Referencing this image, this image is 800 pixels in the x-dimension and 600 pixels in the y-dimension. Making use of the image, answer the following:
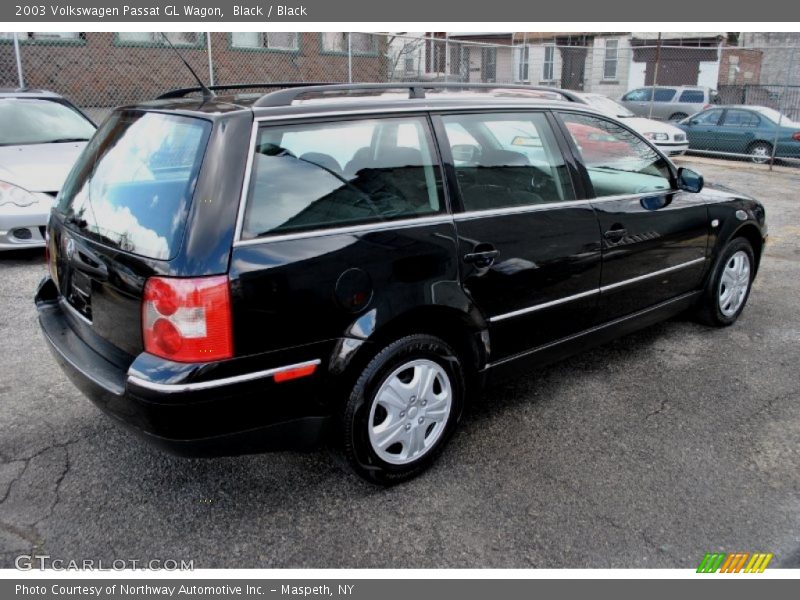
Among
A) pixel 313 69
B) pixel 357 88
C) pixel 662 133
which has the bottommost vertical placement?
pixel 662 133

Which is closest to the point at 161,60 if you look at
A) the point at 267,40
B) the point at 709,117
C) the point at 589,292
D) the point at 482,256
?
the point at 267,40

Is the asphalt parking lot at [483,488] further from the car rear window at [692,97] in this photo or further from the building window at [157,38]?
the car rear window at [692,97]

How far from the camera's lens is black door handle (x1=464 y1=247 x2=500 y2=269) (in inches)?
121

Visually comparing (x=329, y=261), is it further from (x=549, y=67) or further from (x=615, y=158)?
(x=549, y=67)

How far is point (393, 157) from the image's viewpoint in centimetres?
297

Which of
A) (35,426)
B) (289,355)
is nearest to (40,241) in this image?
(35,426)

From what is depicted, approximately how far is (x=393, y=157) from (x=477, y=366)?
1071 millimetres

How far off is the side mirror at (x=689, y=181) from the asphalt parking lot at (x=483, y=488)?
117cm

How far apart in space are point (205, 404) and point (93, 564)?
30.3 inches

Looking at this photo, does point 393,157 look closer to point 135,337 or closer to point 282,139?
point 282,139

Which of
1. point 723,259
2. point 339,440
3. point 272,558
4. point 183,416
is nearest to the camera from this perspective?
point 183,416

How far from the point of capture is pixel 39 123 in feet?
24.0

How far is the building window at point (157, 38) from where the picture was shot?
45.6 ft

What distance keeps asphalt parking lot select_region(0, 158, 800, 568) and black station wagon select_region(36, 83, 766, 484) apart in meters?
0.29
